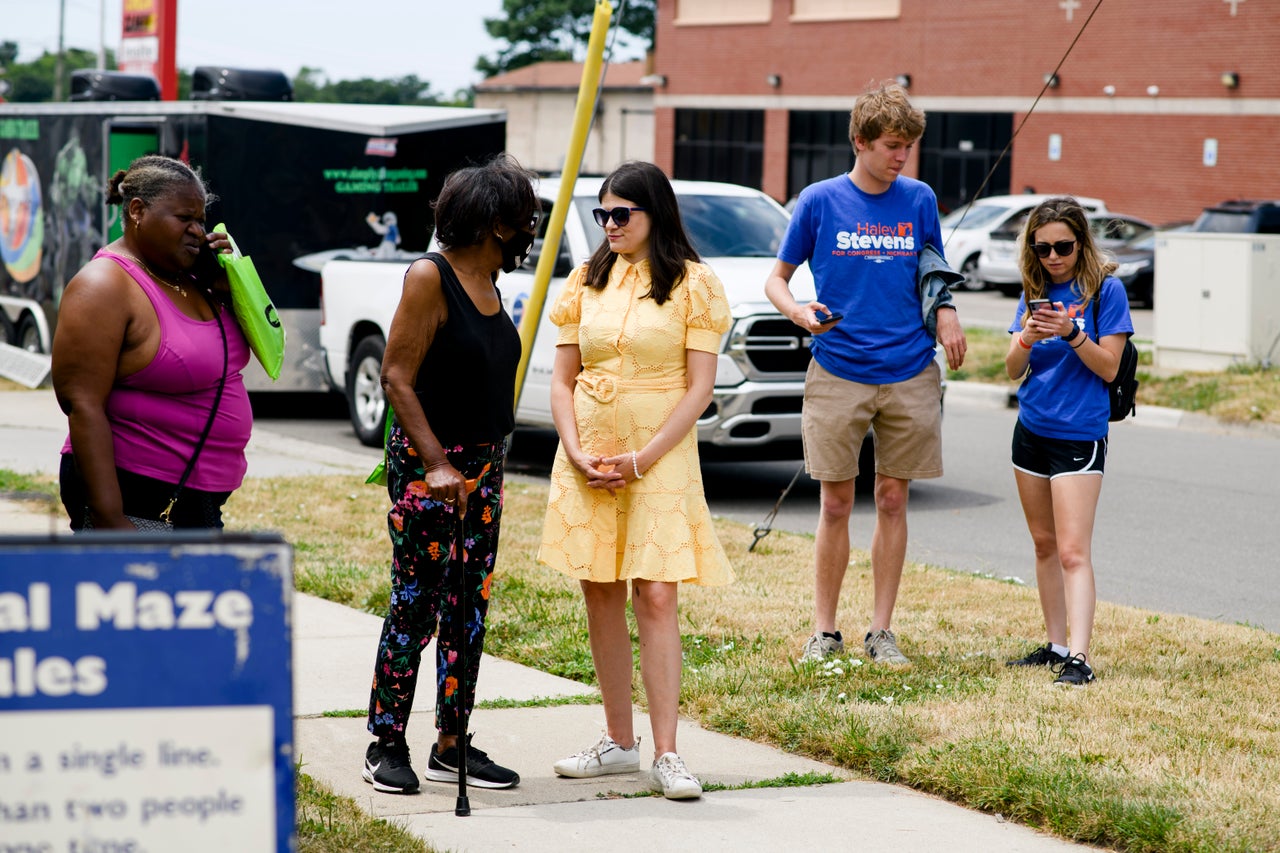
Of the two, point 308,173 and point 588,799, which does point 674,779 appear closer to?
point 588,799

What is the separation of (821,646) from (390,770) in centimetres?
205

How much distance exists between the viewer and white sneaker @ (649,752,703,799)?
4672 millimetres

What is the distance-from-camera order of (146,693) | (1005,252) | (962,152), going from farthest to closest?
(962,152) < (1005,252) < (146,693)

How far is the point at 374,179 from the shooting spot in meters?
14.5

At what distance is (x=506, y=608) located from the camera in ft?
23.4

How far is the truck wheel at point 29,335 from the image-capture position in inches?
687

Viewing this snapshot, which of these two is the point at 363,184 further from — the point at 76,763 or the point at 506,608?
the point at 76,763

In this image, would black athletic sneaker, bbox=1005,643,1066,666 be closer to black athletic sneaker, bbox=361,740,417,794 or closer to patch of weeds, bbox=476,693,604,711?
patch of weeds, bbox=476,693,604,711

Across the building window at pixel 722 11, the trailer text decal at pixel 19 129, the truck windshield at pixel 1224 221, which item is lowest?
the truck windshield at pixel 1224 221

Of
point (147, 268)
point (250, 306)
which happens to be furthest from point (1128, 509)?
point (147, 268)

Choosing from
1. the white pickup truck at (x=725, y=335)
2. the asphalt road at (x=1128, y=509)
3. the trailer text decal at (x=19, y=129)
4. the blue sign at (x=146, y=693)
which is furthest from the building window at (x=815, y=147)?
the blue sign at (x=146, y=693)

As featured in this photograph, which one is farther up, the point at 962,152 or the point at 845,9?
the point at 845,9

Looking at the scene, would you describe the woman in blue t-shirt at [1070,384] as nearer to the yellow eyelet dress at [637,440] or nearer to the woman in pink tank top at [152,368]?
the yellow eyelet dress at [637,440]

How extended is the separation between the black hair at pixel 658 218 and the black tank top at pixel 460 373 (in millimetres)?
513
